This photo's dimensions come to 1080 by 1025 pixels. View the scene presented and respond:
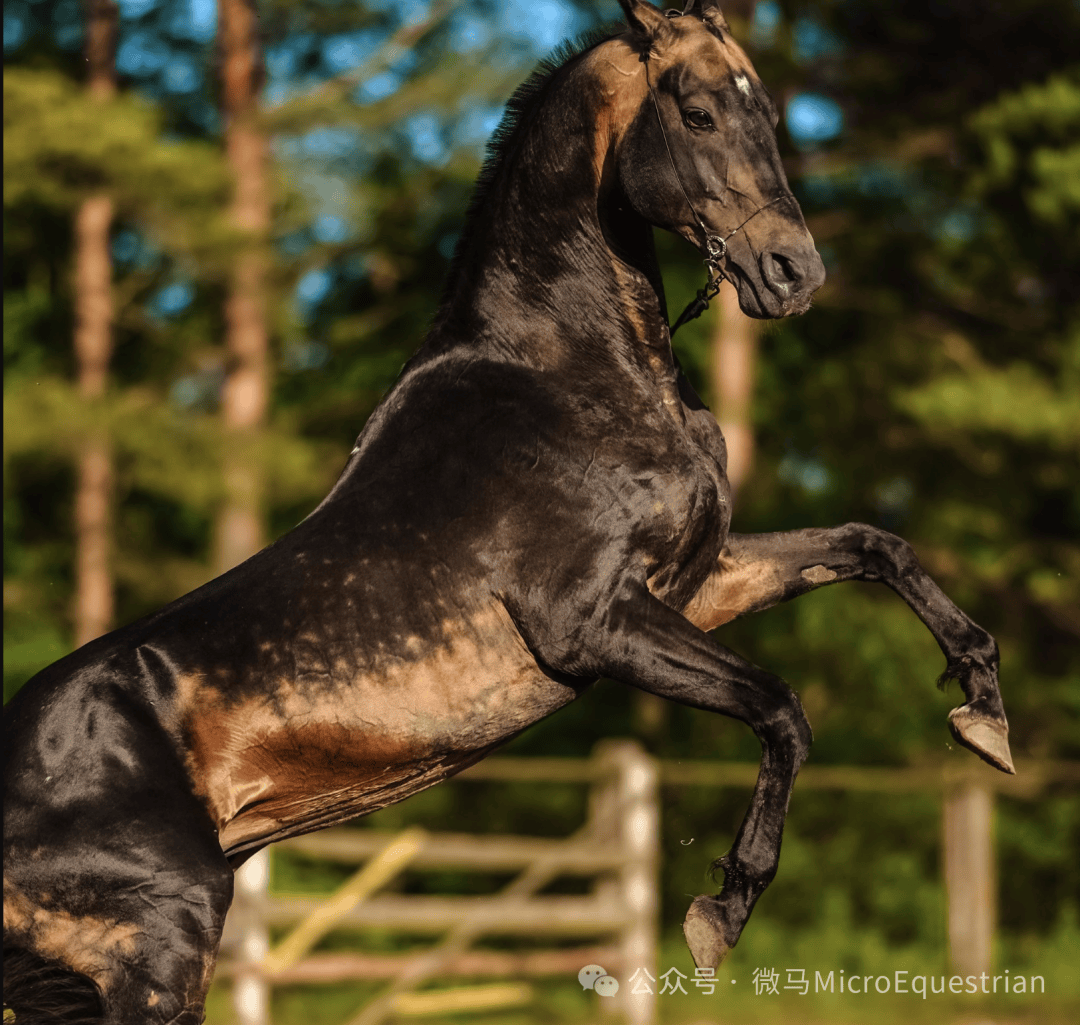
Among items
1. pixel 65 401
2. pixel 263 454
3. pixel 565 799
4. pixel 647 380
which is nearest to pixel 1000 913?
pixel 565 799

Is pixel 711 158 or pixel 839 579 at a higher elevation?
pixel 711 158

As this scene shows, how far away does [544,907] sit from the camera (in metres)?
10.9

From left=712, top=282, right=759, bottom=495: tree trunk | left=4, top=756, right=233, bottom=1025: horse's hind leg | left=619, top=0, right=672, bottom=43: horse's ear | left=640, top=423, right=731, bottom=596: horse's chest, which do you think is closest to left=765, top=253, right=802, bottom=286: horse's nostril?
left=640, top=423, right=731, bottom=596: horse's chest

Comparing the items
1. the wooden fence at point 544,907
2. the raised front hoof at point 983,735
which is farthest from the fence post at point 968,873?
the raised front hoof at point 983,735

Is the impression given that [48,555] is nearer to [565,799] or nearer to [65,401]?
[65,401]

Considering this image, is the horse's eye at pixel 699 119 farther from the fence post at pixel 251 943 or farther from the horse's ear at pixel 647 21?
the fence post at pixel 251 943

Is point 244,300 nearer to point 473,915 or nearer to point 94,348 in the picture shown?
point 94,348

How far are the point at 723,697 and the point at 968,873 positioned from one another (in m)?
10.2

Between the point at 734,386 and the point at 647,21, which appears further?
the point at 734,386

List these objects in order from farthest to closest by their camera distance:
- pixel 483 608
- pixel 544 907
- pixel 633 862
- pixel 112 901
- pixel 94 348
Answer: pixel 94 348
pixel 633 862
pixel 544 907
pixel 483 608
pixel 112 901

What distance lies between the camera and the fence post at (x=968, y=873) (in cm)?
1255

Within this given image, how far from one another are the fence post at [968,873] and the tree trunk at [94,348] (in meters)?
7.69

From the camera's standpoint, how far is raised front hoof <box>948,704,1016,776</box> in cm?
371

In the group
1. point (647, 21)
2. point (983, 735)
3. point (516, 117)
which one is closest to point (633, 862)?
point (983, 735)
